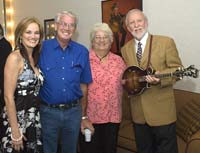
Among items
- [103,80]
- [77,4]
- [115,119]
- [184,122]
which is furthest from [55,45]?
[77,4]

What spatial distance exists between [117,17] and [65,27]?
1.57 m

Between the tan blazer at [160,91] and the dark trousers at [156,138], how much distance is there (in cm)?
5

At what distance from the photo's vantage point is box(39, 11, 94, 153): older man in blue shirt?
224 cm

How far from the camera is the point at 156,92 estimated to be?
2.25 metres

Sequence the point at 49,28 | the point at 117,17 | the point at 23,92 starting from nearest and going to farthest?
the point at 23,92
the point at 117,17
the point at 49,28

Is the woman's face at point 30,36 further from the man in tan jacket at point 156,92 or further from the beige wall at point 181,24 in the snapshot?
the beige wall at point 181,24

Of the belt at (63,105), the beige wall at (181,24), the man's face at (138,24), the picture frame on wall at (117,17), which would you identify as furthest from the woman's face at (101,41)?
the picture frame on wall at (117,17)

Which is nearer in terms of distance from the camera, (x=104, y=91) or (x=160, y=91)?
(x=160, y=91)

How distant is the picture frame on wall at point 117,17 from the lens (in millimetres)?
3627

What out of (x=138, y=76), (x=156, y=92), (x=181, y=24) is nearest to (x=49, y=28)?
(x=181, y=24)

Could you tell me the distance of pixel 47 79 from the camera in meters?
2.24

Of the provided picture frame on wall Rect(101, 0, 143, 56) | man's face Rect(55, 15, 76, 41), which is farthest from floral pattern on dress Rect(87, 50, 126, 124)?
picture frame on wall Rect(101, 0, 143, 56)

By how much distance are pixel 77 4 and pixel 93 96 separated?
2.10 metres

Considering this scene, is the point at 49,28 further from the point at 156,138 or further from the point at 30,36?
the point at 156,138
